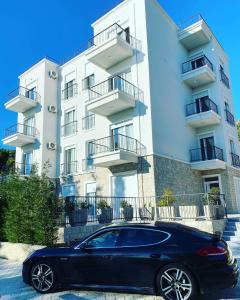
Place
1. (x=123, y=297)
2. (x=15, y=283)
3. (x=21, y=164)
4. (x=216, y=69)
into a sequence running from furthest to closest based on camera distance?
(x=21, y=164)
(x=216, y=69)
(x=15, y=283)
(x=123, y=297)

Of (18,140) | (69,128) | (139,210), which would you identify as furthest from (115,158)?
(18,140)

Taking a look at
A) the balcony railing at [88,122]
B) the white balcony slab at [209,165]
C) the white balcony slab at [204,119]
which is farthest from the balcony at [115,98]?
the white balcony slab at [209,165]

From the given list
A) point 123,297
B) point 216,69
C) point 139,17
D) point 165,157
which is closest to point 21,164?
point 165,157

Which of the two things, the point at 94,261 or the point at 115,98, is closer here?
the point at 94,261

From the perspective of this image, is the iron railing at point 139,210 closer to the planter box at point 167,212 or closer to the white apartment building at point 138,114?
the planter box at point 167,212

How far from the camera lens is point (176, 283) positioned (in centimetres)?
493

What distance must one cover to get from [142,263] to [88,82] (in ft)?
62.2

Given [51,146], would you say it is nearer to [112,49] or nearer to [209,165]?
[112,49]

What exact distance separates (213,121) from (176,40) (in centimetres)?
685

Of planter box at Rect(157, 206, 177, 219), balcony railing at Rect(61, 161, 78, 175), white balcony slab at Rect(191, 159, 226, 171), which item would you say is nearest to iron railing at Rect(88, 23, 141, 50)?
white balcony slab at Rect(191, 159, 226, 171)

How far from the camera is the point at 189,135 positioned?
65.8ft

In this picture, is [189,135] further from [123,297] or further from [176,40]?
[123,297]

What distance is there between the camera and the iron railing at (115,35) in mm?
18172

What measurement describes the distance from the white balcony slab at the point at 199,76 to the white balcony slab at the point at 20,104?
13.0 m
